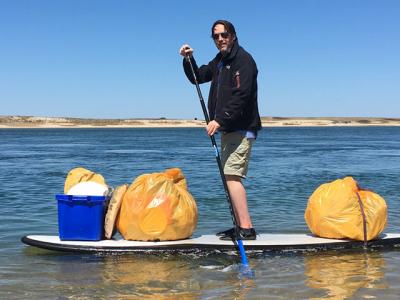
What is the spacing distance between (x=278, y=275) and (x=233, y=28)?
2721 millimetres

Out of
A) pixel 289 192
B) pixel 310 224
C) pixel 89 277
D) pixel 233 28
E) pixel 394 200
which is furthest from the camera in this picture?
pixel 289 192

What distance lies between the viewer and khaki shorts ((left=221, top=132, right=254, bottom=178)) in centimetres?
610

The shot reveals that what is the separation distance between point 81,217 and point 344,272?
2.93 metres

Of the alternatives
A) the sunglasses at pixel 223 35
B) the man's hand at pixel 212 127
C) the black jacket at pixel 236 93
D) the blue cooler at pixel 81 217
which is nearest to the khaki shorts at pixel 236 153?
the black jacket at pixel 236 93

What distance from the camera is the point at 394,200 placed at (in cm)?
1132

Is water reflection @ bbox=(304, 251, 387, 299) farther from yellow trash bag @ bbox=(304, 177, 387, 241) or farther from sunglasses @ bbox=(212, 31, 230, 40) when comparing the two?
sunglasses @ bbox=(212, 31, 230, 40)

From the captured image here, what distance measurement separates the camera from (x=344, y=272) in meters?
5.45

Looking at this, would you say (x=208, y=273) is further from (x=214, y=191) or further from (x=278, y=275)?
(x=214, y=191)

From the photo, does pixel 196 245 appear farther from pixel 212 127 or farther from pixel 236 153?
pixel 212 127

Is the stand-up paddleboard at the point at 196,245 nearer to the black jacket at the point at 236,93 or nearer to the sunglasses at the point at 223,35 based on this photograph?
the black jacket at the point at 236,93

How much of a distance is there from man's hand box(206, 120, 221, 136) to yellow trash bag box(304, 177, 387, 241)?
162 cm

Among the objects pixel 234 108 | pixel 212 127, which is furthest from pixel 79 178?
pixel 234 108

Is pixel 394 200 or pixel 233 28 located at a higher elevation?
pixel 233 28

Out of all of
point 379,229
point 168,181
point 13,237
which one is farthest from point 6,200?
point 379,229
